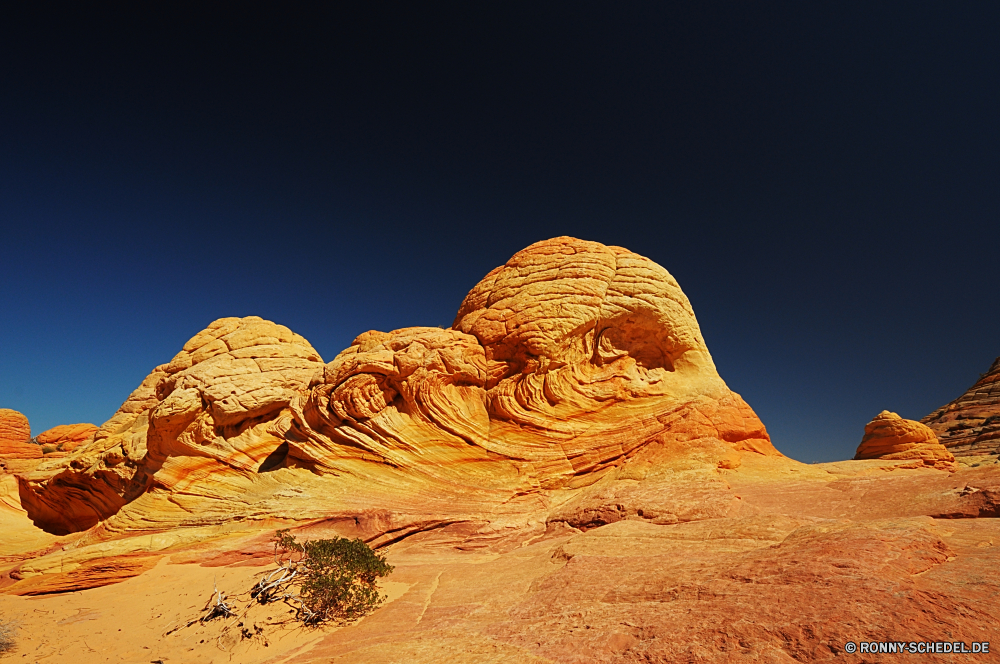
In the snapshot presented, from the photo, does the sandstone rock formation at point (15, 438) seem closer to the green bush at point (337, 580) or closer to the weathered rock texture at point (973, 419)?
the green bush at point (337, 580)

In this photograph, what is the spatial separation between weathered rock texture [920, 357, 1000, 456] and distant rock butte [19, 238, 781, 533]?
29314 mm

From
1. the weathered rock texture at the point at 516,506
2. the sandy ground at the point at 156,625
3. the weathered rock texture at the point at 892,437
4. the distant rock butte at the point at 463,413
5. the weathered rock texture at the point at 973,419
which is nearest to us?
the weathered rock texture at the point at 516,506

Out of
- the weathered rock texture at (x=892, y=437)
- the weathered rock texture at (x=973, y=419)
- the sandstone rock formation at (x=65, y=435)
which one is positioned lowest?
the sandstone rock formation at (x=65, y=435)

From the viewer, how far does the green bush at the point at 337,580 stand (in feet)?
28.5

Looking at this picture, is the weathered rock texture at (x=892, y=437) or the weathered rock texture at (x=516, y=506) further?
the weathered rock texture at (x=892, y=437)

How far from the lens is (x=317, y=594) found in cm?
884

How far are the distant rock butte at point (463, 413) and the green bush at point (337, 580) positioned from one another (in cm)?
361

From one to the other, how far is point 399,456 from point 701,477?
9312mm

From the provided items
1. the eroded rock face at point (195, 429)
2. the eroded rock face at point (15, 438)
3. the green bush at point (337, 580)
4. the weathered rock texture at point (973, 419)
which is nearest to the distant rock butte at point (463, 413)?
the eroded rock face at point (195, 429)

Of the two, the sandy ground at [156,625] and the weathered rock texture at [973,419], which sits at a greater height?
the weathered rock texture at [973,419]

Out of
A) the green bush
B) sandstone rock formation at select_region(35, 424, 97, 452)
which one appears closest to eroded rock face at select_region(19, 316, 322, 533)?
the green bush

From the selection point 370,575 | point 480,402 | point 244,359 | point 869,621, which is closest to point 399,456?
point 480,402

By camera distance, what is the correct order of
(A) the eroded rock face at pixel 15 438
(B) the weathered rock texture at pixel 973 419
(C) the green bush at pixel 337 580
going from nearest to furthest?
(C) the green bush at pixel 337 580
(B) the weathered rock texture at pixel 973 419
(A) the eroded rock face at pixel 15 438

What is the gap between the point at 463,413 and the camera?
651 inches
